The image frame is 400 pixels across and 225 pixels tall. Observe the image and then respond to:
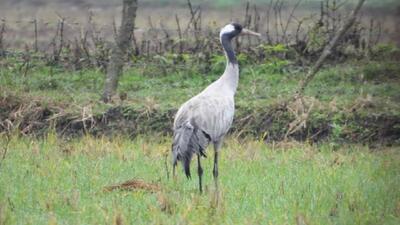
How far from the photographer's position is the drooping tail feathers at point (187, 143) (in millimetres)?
8453

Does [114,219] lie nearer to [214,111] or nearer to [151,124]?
[214,111]

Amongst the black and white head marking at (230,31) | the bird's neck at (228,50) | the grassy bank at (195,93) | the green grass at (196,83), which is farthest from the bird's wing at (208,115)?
the green grass at (196,83)

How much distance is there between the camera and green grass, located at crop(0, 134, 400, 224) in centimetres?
723

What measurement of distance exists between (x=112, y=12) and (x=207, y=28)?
6.97ft

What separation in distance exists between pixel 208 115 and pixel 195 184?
660mm

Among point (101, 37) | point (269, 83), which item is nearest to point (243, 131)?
point (269, 83)

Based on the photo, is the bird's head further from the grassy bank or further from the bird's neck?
the grassy bank

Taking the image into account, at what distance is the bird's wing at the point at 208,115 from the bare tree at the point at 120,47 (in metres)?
3.02

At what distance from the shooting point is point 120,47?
12.1m

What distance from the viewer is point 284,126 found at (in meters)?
11.2

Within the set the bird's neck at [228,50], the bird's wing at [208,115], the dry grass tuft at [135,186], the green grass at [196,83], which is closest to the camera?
the dry grass tuft at [135,186]

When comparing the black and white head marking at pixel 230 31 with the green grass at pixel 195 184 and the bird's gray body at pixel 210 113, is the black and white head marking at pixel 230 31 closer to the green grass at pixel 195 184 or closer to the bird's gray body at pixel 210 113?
the bird's gray body at pixel 210 113

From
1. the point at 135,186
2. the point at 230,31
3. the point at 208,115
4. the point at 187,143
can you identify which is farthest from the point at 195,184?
the point at 230,31

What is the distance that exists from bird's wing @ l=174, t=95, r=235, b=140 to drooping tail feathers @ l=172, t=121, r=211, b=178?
0.06 meters
